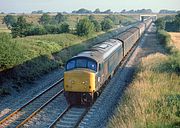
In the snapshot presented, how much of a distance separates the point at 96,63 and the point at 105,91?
4.04m

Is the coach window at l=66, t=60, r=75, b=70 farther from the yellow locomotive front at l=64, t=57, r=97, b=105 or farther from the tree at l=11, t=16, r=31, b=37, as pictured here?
the tree at l=11, t=16, r=31, b=37

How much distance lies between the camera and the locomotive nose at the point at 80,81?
15.8 metres

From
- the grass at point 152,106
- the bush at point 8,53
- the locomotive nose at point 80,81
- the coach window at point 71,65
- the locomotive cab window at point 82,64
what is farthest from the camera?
the bush at point 8,53

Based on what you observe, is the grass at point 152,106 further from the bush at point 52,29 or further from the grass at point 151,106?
the bush at point 52,29

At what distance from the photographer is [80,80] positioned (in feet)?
52.3

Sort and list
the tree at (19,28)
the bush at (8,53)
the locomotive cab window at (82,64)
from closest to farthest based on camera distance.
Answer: the locomotive cab window at (82,64) → the bush at (8,53) → the tree at (19,28)

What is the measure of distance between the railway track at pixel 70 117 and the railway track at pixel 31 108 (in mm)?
1417

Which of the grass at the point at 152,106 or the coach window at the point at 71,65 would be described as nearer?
the grass at the point at 152,106

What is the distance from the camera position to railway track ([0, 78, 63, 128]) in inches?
554

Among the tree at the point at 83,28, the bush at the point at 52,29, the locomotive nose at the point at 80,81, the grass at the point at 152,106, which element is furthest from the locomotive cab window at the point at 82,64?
the bush at the point at 52,29

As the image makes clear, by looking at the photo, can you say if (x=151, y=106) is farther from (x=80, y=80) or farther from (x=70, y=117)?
(x=80, y=80)

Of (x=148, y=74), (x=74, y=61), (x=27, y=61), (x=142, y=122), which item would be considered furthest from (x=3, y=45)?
(x=142, y=122)

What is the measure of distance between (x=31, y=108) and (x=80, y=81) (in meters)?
3.11

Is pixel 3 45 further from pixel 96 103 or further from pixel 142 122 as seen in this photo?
pixel 142 122
